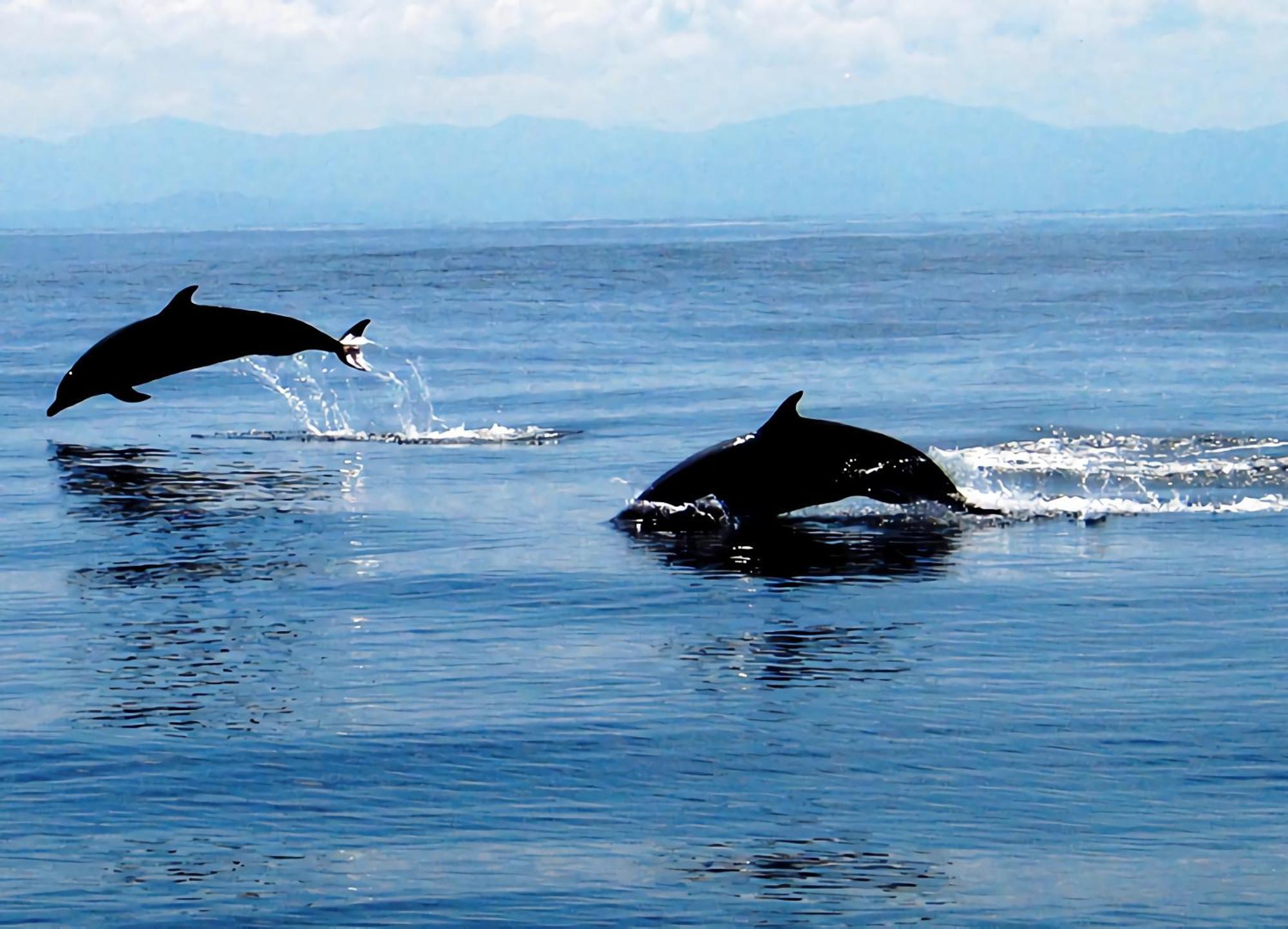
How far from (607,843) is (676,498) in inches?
392

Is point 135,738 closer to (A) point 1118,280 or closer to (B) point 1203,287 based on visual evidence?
(B) point 1203,287

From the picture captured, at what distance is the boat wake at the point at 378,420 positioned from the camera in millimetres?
27266

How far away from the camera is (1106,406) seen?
30.0 m

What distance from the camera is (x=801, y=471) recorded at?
18797 millimetres

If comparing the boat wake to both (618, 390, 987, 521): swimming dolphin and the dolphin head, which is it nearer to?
the dolphin head

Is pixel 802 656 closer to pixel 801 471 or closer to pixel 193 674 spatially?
pixel 193 674

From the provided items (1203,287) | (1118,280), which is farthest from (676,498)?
(1118,280)


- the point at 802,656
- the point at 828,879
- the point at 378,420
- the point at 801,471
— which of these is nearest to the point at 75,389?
the point at 378,420

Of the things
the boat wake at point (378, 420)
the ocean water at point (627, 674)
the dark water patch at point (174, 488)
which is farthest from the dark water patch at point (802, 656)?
the boat wake at point (378, 420)

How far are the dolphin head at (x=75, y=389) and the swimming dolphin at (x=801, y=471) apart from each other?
9.18 metres

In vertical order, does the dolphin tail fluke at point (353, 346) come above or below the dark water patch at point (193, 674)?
above

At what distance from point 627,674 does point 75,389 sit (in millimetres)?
14676

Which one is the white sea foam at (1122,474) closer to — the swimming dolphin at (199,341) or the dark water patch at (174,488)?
the dark water patch at (174,488)

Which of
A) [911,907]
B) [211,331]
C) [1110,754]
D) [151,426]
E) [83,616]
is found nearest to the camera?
[911,907]
